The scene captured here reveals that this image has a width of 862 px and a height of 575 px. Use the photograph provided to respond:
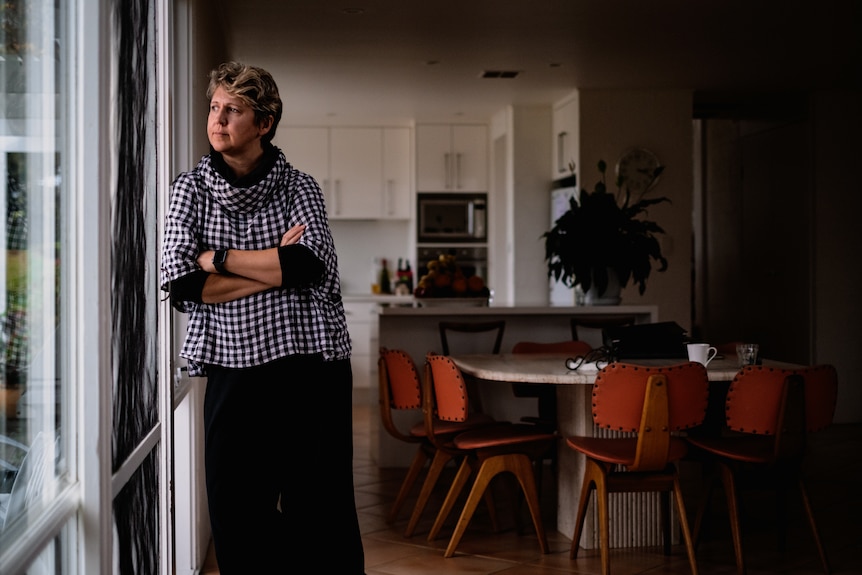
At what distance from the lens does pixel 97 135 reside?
6.13ft

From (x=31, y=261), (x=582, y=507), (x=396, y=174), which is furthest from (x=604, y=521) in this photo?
(x=396, y=174)

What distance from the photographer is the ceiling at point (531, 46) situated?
550 cm

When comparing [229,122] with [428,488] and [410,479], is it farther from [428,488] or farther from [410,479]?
[410,479]

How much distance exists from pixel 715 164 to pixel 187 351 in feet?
29.6

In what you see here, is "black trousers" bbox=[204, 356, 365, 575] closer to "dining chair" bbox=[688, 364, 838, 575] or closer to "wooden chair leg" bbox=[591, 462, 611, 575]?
"wooden chair leg" bbox=[591, 462, 611, 575]

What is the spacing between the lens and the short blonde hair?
219 cm

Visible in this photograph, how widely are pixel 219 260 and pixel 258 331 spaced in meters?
0.18

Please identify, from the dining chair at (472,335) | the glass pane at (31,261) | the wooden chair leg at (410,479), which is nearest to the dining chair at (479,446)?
the wooden chair leg at (410,479)

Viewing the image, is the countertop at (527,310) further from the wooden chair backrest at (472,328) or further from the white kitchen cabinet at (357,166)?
the white kitchen cabinet at (357,166)

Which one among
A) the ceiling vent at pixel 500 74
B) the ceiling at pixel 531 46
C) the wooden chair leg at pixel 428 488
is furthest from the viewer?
the ceiling vent at pixel 500 74

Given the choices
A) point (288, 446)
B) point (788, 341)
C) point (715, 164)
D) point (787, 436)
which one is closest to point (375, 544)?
point (787, 436)

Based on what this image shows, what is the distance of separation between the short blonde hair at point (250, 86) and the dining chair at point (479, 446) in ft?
6.67

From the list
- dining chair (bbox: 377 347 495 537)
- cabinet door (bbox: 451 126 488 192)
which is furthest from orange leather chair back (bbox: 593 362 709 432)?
cabinet door (bbox: 451 126 488 192)

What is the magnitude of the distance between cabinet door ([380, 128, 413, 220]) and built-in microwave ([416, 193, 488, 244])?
0.23m
